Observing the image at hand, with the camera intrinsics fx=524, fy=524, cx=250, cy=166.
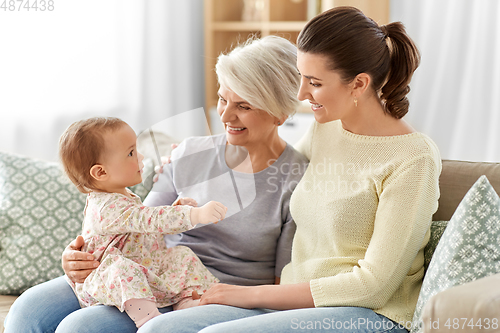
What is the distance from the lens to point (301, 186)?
5.12ft

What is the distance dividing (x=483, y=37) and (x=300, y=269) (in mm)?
1992

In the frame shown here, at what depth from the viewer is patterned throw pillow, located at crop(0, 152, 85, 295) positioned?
1.85 metres

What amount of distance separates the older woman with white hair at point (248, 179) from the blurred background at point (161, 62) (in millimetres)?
1310

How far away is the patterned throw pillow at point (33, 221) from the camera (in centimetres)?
185

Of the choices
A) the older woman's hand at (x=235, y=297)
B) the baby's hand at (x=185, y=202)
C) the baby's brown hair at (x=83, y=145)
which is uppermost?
the baby's brown hair at (x=83, y=145)

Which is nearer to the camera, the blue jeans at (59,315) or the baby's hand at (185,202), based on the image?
the blue jeans at (59,315)

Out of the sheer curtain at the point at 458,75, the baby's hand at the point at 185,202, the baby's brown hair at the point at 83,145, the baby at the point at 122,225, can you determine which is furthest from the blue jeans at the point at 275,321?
the sheer curtain at the point at 458,75

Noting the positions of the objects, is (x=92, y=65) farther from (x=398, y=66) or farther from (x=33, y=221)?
(x=398, y=66)

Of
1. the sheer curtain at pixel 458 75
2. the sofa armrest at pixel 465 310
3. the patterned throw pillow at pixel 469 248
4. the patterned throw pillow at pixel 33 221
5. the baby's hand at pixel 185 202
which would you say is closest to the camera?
the sofa armrest at pixel 465 310

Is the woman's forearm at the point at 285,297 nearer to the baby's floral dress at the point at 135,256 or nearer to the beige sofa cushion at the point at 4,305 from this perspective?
the baby's floral dress at the point at 135,256

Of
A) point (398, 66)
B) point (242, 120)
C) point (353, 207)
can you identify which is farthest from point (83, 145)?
point (398, 66)

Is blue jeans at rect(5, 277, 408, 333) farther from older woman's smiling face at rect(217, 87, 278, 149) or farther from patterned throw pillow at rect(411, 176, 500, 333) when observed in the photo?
older woman's smiling face at rect(217, 87, 278, 149)

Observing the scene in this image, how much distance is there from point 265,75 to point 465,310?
0.91 meters

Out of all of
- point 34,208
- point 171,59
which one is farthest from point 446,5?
point 34,208
